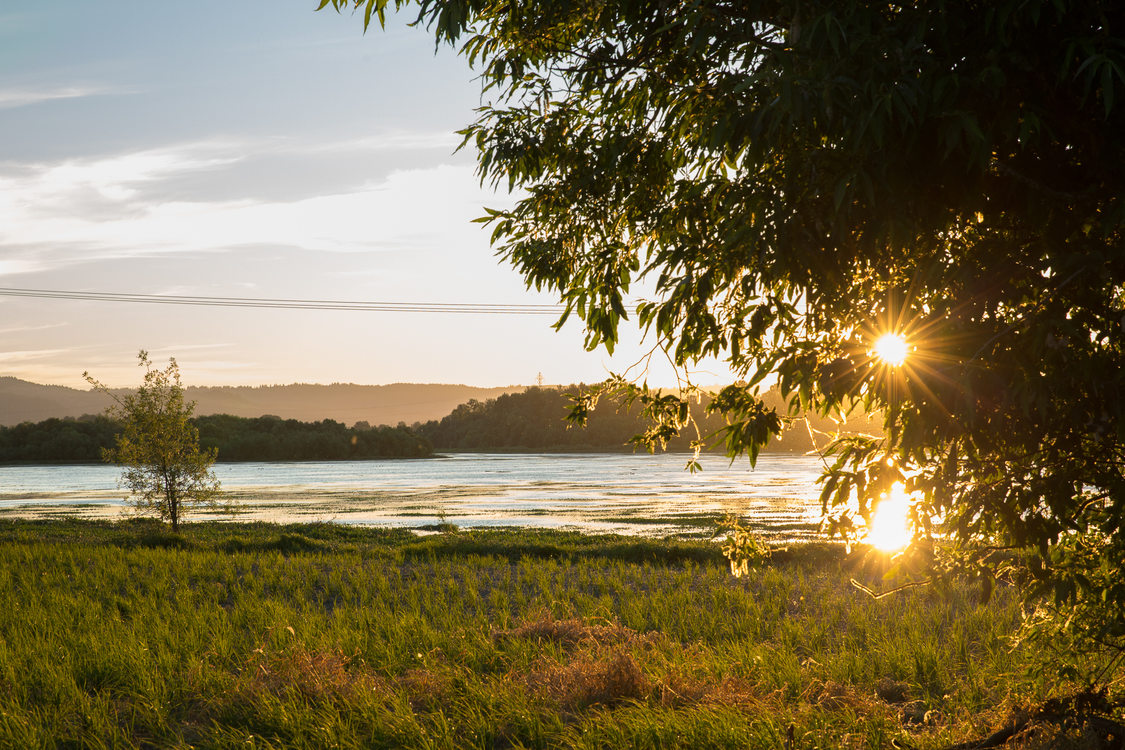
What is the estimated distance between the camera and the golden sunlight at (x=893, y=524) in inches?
175

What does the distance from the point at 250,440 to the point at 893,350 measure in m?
94.6

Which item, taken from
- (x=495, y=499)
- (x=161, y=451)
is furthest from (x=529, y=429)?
(x=161, y=451)

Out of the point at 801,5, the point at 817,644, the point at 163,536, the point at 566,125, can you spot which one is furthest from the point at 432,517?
the point at 801,5

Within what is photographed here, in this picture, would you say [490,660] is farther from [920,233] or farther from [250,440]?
[250,440]

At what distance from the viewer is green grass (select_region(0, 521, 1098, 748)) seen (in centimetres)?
584

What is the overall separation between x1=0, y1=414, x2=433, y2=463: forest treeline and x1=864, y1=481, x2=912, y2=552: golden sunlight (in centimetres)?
8162

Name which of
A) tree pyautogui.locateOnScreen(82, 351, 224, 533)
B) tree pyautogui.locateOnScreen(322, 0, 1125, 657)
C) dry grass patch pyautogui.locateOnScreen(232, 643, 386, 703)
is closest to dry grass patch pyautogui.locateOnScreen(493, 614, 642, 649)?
dry grass patch pyautogui.locateOnScreen(232, 643, 386, 703)

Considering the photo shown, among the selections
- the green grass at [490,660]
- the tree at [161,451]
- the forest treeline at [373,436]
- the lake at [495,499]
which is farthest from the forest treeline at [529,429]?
the green grass at [490,660]

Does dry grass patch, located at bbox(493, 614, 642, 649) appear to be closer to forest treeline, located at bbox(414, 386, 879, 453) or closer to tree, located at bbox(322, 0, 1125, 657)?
tree, located at bbox(322, 0, 1125, 657)

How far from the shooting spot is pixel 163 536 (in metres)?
20.0

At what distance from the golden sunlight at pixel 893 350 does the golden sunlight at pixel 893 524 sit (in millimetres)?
1027

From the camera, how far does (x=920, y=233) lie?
435 cm

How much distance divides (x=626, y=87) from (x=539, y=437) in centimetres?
10974

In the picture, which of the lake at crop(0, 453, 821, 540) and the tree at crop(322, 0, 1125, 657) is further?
the lake at crop(0, 453, 821, 540)
